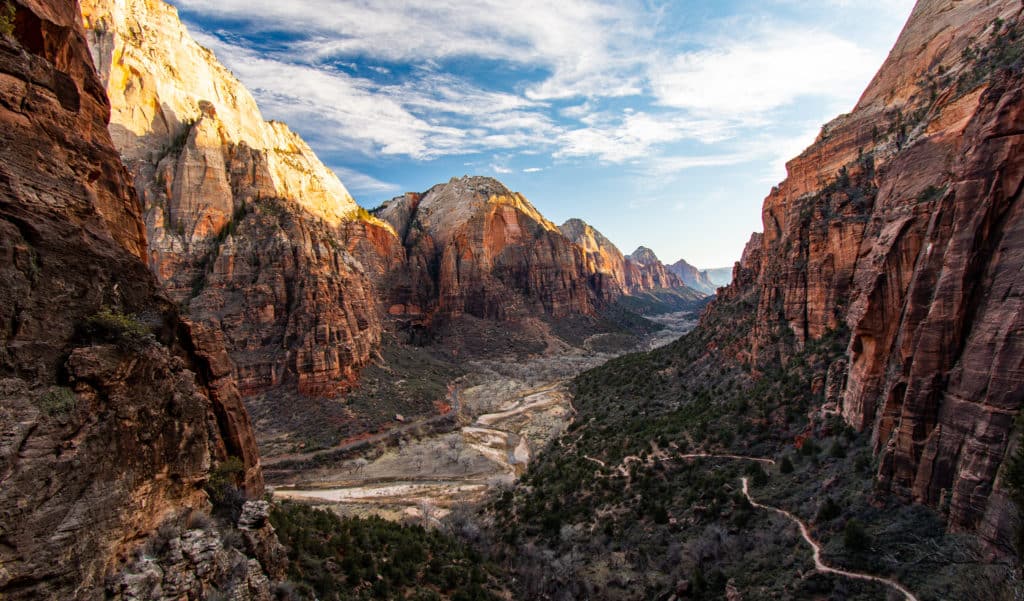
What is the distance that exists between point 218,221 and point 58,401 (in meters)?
55.7

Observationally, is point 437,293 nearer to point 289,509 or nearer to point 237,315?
point 237,315

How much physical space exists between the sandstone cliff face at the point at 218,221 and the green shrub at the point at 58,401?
46428mm

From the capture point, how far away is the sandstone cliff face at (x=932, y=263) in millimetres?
14414

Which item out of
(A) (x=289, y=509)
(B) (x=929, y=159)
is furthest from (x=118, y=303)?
(B) (x=929, y=159)

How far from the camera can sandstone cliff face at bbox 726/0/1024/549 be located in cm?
1441

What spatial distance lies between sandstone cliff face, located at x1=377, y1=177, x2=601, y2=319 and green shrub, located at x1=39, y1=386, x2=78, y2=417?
93.4 m

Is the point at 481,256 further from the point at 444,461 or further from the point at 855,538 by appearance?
the point at 855,538

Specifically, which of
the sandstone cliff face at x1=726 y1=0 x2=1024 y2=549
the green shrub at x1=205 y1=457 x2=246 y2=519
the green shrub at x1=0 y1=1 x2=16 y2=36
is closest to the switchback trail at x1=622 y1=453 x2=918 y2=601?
the sandstone cliff face at x1=726 y1=0 x2=1024 y2=549

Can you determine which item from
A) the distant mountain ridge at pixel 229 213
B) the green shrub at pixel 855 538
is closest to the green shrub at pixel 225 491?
the green shrub at pixel 855 538

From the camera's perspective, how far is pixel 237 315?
52.4 meters

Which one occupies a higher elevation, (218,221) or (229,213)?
(229,213)

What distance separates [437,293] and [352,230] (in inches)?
1050

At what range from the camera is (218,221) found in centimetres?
5584

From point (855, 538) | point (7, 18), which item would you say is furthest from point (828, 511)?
point (7, 18)
